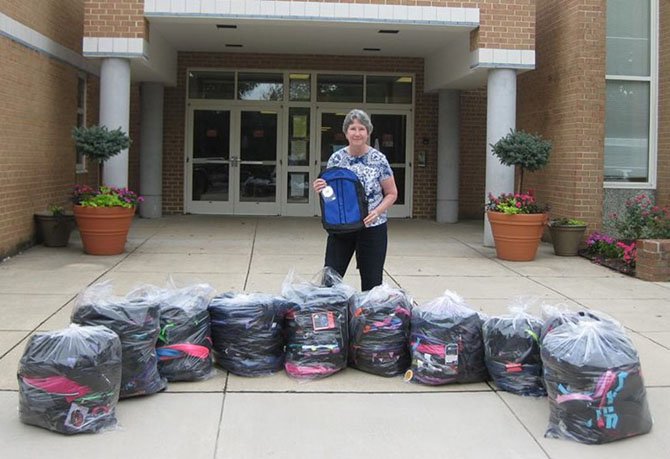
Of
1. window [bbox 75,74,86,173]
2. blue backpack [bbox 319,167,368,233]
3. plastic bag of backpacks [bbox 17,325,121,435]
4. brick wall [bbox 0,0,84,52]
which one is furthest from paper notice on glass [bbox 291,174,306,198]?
plastic bag of backpacks [bbox 17,325,121,435]

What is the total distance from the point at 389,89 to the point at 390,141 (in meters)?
1.14

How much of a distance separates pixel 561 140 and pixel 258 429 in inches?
336

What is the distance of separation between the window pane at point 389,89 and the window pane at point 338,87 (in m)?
0.24

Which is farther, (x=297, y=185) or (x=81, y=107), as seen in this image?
(x=297, y=185)

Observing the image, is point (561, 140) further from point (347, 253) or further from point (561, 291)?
point (347, 253)

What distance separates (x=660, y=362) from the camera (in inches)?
204

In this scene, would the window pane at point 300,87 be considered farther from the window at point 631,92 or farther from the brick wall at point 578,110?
the window at point 631,92

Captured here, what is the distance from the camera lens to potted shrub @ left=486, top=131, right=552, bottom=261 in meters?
9.59

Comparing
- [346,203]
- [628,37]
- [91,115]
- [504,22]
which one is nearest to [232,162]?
[91,115]

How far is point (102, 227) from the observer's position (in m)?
9.30

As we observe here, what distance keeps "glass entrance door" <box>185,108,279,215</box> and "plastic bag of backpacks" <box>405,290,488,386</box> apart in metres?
10.5

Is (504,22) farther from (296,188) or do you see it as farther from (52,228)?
(52,228)

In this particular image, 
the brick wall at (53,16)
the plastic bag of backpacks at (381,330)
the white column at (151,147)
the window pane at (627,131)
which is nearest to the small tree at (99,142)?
the brick wall at (53,16)

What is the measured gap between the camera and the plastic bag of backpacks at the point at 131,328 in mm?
4145
